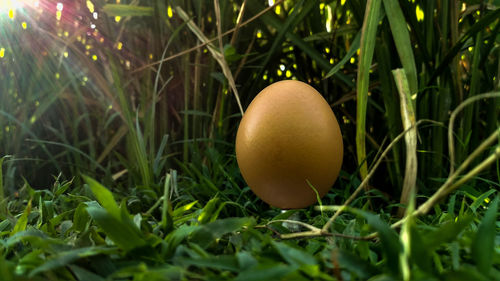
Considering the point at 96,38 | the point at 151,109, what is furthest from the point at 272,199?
the point at 96,38

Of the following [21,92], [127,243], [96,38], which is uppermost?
[96,38]

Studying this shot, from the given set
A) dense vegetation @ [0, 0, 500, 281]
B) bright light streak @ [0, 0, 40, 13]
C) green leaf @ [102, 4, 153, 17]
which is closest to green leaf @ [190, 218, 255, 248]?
dense vegetation @ [0, 0, 500, 281]

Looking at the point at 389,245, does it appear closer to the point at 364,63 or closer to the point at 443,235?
the point at 443,235

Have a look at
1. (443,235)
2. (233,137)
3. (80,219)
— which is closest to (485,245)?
(443,235)

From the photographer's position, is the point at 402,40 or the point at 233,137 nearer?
the point at 402,40

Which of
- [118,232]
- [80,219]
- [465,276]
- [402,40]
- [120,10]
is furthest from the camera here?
[120,10]

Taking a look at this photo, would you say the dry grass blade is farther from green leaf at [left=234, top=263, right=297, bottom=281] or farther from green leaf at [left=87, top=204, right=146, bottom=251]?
green leaf at [left=87, top=204, right=146, bottom=251]

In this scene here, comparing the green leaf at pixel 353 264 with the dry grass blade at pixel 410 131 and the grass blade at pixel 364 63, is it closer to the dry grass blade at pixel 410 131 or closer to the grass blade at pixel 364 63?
the dry grass blade at pixel 410 131

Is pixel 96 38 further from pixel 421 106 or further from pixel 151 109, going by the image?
pixel 421 106
